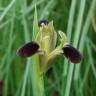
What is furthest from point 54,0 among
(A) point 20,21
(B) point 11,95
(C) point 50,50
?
(C) point 50,50

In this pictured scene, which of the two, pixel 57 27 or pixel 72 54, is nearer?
pixel 72 54

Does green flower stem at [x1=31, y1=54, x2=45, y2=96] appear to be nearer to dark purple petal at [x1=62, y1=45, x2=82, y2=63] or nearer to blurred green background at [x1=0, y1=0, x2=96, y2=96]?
dark purple petal at [x1=62, y1=45, x2=82, y2=63]

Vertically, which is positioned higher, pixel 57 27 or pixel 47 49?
pixel 57 27

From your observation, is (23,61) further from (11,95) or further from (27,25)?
(27,25)

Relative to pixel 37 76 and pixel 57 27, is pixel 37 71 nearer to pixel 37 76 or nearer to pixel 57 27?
pixel 37 76

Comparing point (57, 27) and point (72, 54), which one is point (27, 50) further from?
point (57, 27)

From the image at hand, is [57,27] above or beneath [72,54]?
above

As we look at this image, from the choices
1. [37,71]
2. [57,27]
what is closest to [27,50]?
[37,71]

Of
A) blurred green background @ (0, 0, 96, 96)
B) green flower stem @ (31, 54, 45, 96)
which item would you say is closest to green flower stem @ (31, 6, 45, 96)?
green flower stem @ (31, 54, 45, 96)

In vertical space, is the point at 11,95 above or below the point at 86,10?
below
